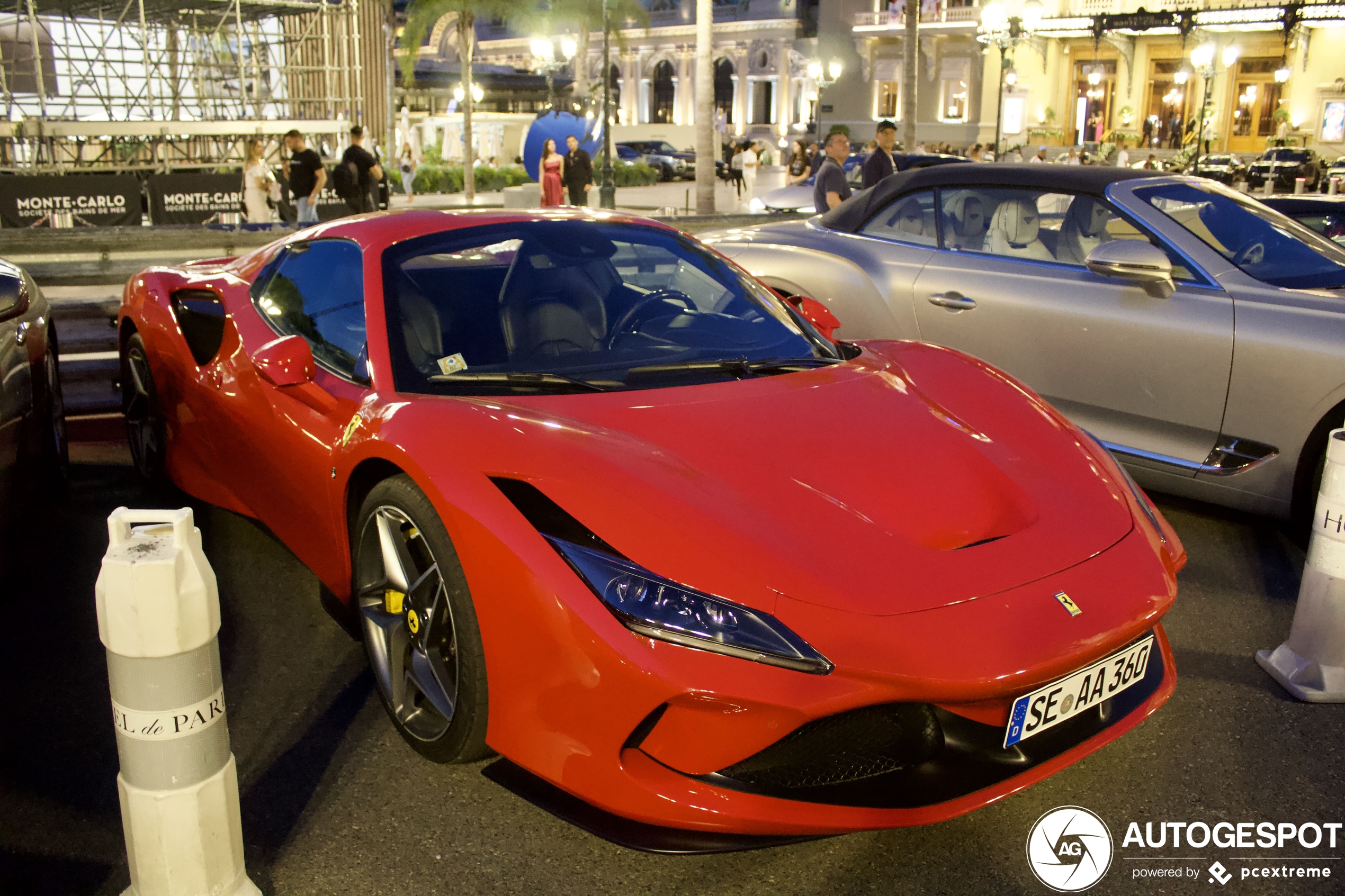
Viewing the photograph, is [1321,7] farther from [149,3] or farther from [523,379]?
[523,379]

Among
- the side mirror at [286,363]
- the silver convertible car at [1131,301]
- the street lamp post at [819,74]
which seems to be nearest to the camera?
the side mirror at [286,363]

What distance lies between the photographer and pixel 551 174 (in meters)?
17.3

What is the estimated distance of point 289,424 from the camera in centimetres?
344

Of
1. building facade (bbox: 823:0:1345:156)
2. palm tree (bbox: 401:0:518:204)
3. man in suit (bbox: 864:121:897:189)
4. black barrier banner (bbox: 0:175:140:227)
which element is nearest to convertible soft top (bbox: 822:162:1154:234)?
man in suit (bbox: 864:121:897:189)

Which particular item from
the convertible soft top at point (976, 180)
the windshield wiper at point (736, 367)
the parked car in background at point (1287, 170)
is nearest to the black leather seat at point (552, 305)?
the windshield wiper at point (736, 367)

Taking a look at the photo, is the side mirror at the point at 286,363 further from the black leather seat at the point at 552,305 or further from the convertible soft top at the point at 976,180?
the convertible soft top at the point at 976,180

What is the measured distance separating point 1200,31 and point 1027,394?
52034mm

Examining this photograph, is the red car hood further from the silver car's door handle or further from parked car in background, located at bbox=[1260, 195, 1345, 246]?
parked car in background, located at bbox=[1260, 195, 1345, 246]

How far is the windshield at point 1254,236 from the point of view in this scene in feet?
15.7

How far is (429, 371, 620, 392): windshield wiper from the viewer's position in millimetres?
3016

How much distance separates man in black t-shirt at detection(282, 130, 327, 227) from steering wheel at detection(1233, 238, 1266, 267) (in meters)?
12.8

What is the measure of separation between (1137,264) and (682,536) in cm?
304

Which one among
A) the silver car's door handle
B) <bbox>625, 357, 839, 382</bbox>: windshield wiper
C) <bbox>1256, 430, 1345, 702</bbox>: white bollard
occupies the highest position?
<bbox>625, 357, 839, 382</bbox>: windshield wiper

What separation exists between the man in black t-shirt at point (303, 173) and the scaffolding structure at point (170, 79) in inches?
386
